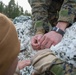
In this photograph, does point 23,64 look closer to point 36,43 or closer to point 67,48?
point 36,43

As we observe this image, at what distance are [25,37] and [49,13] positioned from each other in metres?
0.25

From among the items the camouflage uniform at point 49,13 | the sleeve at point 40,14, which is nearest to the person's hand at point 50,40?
the camouflage uniform at point 49,13

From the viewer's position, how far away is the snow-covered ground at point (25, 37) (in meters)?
2.07

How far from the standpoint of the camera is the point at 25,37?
2.19m

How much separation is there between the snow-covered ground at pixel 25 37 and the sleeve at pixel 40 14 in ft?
0.28

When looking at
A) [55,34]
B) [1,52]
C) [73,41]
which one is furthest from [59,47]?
[1,52]

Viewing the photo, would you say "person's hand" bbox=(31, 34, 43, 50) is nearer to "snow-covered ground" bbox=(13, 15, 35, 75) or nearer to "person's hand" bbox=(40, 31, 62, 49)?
"person's hand" bbox=(40, 31, 62, 49)

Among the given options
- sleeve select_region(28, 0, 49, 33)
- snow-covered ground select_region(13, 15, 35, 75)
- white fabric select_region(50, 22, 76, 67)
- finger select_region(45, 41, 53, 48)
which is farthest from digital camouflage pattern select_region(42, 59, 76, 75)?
sleeve select_region(28, 0, 49, 33)

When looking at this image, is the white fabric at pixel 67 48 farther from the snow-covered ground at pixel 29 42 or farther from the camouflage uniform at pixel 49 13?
the camouflage uniform at pixel 49 13

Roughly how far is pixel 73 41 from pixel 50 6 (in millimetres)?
634

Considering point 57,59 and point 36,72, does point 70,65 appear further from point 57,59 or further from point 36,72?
point 36,72

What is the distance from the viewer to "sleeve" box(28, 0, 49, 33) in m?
2.10

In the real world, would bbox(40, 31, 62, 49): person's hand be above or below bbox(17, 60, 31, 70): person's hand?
above

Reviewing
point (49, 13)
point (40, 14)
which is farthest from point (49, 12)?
point (40, 14)
